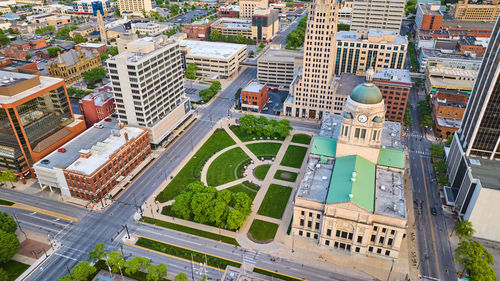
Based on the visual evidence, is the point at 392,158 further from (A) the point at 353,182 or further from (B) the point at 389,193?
(A) the point at 353,182

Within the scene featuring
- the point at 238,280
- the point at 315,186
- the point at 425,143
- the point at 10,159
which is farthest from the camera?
the point at 425,143

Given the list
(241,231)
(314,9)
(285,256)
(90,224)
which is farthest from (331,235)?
(314,9)

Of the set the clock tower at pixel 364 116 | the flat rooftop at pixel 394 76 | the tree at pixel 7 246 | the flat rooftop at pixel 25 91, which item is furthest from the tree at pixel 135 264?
the flat rooftop at pixel 394 76

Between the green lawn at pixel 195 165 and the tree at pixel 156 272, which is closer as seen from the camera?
the tree at pixel 156 272

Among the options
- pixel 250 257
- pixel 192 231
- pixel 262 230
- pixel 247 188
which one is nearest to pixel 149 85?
pixel 247 188

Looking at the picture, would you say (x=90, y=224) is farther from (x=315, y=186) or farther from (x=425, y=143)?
(x=425, y=143)

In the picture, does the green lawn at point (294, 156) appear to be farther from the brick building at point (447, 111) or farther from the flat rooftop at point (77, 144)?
the flat rooftop at point (77, 144)
